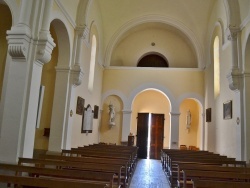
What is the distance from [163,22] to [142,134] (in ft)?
21.9

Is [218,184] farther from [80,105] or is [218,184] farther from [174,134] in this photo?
[174,134]

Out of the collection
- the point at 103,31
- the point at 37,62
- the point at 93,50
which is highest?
the point at 103,31

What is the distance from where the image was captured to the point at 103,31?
13.3 metres

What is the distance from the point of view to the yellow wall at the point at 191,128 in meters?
14.5

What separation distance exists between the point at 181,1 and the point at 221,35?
3.04 m

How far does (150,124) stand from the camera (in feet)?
49.8

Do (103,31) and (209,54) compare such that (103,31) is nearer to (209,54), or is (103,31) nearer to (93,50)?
(93,50)

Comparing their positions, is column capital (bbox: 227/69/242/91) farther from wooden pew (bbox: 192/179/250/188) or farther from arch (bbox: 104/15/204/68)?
arch (bbox: 104/15/204/68)

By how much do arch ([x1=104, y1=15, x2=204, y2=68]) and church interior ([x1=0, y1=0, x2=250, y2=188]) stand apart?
0.05m

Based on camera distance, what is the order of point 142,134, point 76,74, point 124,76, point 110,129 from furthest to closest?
point 142,134 → point 124,76 → point 110,129 → point 76,74

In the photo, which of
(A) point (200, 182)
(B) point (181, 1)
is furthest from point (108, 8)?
(A) point (200, 182)

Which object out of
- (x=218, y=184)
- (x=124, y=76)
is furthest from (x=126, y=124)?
(x=218, y=184)

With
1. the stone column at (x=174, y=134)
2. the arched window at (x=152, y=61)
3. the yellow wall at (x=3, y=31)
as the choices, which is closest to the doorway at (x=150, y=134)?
the stone column at (x=174, y=134)

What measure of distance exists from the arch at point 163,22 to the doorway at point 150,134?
419cm
